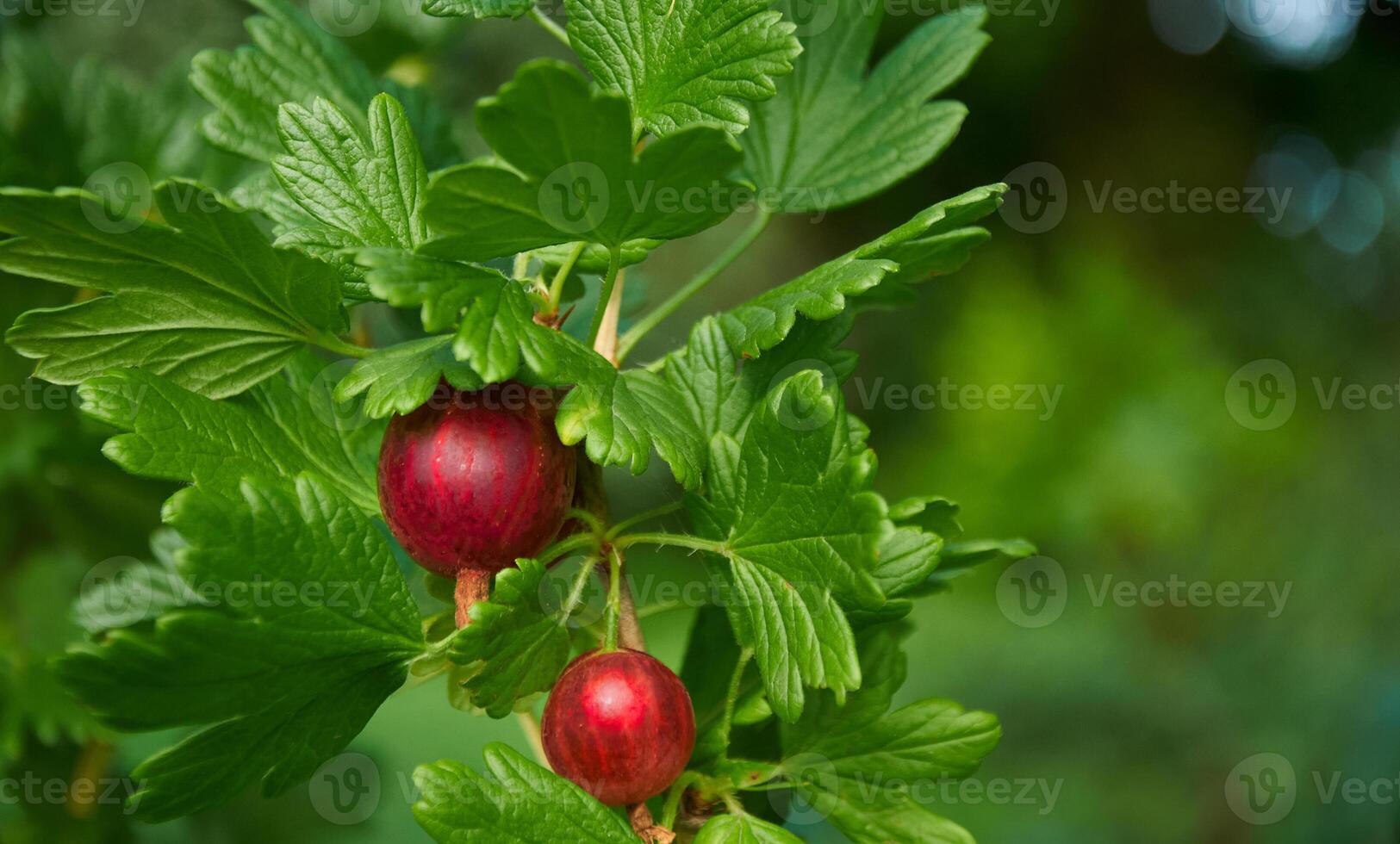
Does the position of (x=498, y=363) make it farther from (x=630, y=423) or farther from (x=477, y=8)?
(x=477, y=8)

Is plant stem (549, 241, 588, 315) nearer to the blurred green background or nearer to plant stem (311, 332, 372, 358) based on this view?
plant stem (311, 332, 372, 358)

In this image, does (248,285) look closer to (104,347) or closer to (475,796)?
(104,347)

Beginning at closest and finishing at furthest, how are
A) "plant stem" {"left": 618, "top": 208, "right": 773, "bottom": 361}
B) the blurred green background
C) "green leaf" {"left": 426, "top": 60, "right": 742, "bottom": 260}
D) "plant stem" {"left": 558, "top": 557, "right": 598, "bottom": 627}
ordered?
1. "green leaf" {"left": 426, "top": 60, "right": 742, "bottom": 260}
2. "plant stem" {"left": 558, "top": 557, "right": 598, "bottom": 627}
3. "plant stem" {"left": 618, "top": 208, "right": 773, "bottom": 361}
4. the blurred green background

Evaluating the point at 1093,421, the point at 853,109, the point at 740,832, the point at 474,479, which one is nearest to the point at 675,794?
the point at 740,832

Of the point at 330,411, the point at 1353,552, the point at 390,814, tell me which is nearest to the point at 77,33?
the point at 390,814

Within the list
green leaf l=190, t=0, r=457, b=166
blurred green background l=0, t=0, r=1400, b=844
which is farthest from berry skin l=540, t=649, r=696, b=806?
blurred green background l=0, t=0, r=1400, b=844
